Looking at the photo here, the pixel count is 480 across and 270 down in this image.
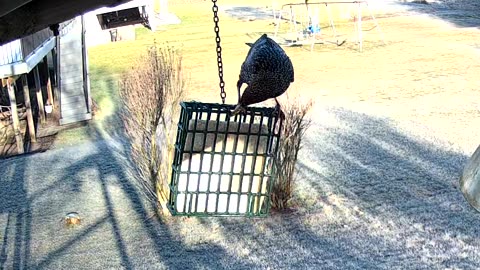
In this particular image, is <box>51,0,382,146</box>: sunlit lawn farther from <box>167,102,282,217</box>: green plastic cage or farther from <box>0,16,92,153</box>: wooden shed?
<box>167,102,282,217</box>: green plastic cage

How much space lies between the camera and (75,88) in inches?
582

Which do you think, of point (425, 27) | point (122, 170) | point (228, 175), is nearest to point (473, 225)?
point (228, 175)

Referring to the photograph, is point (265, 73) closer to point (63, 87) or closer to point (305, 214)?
point (305, 214)

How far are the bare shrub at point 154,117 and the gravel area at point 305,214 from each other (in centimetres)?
63

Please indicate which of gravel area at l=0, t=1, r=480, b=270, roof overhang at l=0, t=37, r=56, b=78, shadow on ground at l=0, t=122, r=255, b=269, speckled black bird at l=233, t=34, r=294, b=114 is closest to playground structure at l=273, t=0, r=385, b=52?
gravel area at l=0, t=1, r=480, b=270

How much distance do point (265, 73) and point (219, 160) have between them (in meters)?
1.32

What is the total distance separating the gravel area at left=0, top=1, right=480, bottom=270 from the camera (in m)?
7.43

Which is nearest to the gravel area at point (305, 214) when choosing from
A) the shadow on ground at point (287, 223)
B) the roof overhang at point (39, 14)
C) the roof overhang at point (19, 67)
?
the shadow on ground at point (287, 223)

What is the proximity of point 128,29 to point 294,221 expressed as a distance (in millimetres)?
18329

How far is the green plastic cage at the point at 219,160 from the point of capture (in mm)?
3748

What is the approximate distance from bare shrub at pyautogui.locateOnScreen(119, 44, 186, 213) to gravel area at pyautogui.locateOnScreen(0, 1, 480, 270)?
0.63m

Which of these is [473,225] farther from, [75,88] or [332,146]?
[75,88]

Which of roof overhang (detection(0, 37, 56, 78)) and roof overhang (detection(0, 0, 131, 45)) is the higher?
roof overhang (detection(0, 0, 131, 45))

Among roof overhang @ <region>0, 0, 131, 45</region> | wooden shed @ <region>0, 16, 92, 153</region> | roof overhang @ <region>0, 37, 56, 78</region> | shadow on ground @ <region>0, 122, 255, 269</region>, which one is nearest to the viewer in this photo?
roof overhang @ <region>0, 0, 131, 45</region>
